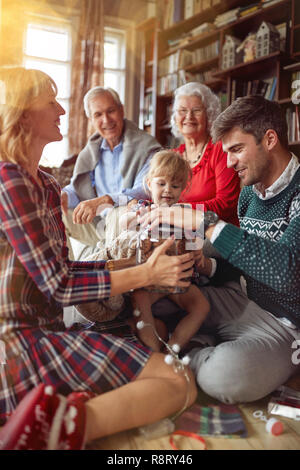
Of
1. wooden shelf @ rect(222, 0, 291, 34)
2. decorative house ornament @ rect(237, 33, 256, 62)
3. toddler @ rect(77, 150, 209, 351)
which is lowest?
toddler @ rect(77, 150, 209, 351)

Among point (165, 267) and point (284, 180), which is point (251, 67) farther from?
point (165, 267)

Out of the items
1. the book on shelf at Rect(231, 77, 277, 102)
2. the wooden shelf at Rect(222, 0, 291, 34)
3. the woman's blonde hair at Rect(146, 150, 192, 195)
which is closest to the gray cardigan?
the woman's blonde hair at Rect(146, 150, 192, 195)

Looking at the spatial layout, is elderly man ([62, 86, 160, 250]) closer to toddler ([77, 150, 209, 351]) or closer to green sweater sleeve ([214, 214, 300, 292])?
toddler ([77, 150, 209, 351])

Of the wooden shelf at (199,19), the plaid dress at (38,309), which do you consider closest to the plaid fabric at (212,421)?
the plaid dress at (38,309)

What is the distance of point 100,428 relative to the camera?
718mm

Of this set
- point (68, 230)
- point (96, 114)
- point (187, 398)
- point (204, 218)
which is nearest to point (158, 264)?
point (204, 218)

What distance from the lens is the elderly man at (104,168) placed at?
1213 millimetres

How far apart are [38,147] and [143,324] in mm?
450

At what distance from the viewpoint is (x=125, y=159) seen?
1.38 meters

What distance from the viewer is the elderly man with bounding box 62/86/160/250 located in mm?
1213

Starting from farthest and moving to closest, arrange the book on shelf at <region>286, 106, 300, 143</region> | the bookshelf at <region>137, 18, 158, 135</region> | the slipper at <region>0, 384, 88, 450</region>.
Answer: the bookshelf at <region>137, 18, 158, 135</region> < the book on shelf at <region>286, 106, 300, 143</region> < the slipper at <region>0, 384, 88, 450</region>

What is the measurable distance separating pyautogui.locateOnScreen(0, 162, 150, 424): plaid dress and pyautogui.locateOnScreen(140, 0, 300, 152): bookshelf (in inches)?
42.5

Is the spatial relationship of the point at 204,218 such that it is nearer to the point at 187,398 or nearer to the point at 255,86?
the point at 187,398

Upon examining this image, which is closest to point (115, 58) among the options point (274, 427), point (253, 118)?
point (253, 118)
